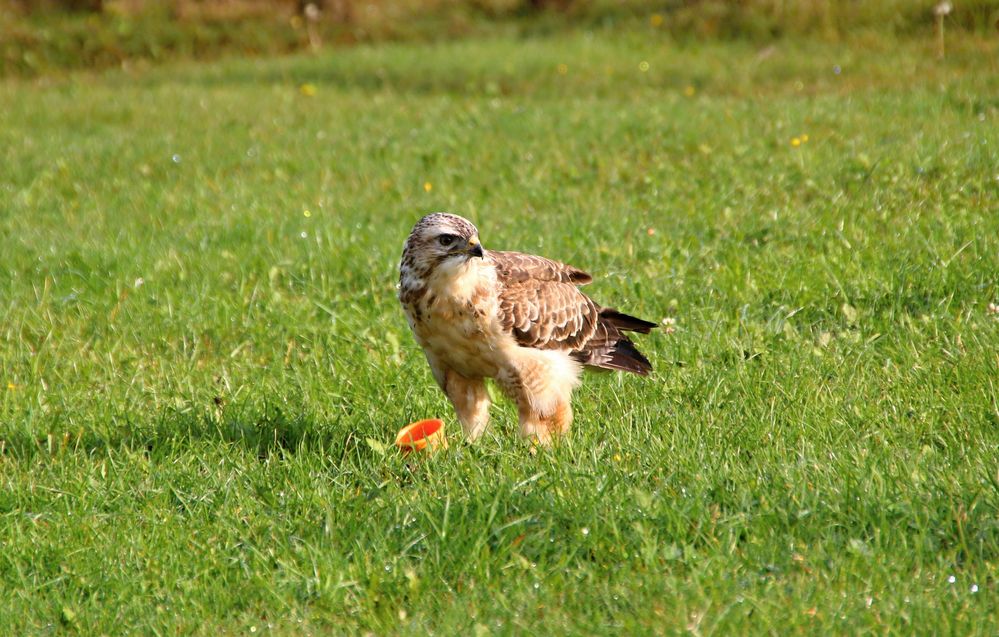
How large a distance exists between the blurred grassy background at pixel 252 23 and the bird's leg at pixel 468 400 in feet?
43.8

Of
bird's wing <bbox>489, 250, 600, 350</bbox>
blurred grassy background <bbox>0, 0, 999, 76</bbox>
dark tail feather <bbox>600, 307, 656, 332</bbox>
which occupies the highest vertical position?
blurred grassy background <bbox>0, 0, 999, 76</bbox>

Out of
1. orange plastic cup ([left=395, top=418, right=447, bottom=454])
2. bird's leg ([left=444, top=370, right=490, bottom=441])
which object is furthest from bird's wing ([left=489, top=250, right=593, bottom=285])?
orange plastic cup ([left=395, top=418, right=447, bottom=454])

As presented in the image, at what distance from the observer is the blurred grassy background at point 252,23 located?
19.9 meters

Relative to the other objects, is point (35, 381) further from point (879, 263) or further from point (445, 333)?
point (879, 263)

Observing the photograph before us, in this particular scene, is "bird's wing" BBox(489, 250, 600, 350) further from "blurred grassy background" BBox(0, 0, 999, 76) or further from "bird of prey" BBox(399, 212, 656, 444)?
"blurred grassy background" BBox(0, 0, 999, 76)

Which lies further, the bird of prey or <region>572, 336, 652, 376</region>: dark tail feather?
<region>572, 336, 652, 376</region>: dark tail feather

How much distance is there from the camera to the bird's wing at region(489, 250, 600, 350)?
5422 millimetres

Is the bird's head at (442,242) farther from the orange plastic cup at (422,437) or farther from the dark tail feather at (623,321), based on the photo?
the dark tail feather at (623,321)

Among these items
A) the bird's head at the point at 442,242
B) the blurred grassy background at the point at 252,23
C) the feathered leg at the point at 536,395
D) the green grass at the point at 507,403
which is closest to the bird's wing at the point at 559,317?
the feathered leg at the point at 536,395

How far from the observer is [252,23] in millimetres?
21797

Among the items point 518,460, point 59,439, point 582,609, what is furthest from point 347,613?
point 59,439

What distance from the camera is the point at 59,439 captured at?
5676 mm

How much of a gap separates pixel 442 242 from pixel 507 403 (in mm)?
1455

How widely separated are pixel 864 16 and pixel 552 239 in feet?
33.1
